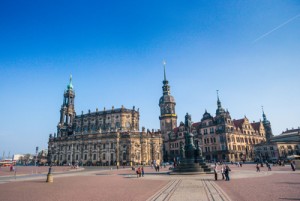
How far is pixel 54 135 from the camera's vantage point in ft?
291

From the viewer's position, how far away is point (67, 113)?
95.7m

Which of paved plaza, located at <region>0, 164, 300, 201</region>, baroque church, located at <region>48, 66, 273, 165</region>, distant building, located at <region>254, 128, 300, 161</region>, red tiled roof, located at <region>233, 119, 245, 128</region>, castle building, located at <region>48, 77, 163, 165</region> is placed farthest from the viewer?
red tiled roof, located at <region>233, 119, 245, 128</region>

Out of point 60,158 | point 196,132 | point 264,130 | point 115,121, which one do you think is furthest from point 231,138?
point 60,158

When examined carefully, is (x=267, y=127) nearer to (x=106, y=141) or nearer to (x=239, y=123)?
(x=239, y=123)

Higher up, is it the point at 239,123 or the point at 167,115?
the point at 167,115

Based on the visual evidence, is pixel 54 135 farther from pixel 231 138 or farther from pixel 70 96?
pixel 231 138

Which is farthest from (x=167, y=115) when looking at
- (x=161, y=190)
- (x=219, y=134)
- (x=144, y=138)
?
(x=161, y=190)

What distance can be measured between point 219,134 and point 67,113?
69044 millimetres

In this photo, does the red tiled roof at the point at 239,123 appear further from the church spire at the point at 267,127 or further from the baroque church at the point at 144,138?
the church spire at the point at 267,127

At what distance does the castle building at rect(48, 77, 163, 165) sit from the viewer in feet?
233

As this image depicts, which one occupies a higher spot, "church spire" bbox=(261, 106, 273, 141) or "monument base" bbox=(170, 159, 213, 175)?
"church spire" bbox=(261, 106, 273, 141)

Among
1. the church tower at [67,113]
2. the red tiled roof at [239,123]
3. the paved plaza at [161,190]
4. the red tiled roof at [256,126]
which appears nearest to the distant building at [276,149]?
the red tiled roof at [239,123]

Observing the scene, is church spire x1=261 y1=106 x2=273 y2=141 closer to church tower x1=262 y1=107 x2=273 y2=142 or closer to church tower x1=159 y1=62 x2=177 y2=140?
church tower x1=262 y1=107 x2=273 y2=142

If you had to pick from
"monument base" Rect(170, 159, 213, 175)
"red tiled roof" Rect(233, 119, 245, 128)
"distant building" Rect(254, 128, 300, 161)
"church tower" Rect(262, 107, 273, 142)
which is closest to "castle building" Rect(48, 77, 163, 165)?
"red tiled roof" Rect(233, 119, 245, 128)
